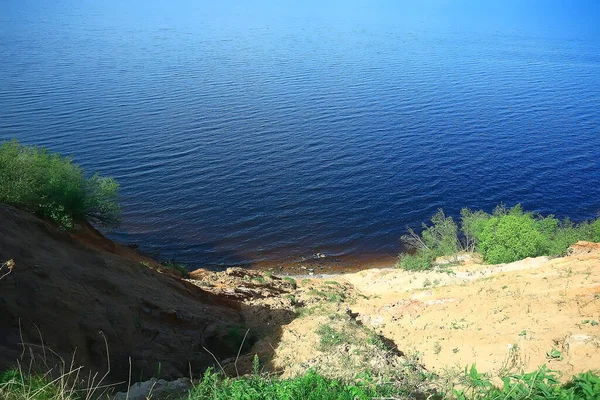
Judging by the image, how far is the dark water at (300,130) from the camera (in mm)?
46188

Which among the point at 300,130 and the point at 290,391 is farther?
the point at 300,130

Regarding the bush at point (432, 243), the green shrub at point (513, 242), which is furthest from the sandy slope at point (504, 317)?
the bush at point (432, 243)

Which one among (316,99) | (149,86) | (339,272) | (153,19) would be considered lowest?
(339,272)

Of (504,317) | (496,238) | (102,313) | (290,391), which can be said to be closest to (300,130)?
(496,238)

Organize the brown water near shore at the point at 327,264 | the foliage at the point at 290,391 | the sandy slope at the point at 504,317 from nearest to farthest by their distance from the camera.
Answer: the foliage at the point at 290,391 → the sandy slope at the point at 504,317 → the brown water near shore at the point at 327,264

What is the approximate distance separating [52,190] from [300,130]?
126ft

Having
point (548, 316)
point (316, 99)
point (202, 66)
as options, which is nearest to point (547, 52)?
point (316, 99)

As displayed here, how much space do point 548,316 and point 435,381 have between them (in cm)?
995

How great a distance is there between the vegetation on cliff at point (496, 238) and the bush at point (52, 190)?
73.4 ft

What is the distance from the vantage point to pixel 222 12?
166 m

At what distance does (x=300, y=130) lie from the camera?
61.7 meters

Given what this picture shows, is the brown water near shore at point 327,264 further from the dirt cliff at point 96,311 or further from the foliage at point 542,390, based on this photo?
the foliage at point 542,390

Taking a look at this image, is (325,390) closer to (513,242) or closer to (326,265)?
(513,242)

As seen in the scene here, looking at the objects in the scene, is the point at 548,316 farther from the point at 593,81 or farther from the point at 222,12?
the point at 222,12
